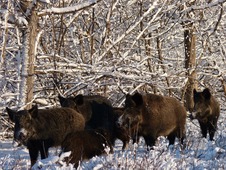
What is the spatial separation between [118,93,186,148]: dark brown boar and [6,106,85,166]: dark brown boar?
1.00 m

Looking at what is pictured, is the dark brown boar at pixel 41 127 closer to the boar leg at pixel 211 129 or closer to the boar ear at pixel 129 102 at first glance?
the boar ear at pixel 129 102

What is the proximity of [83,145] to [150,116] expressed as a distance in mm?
2683

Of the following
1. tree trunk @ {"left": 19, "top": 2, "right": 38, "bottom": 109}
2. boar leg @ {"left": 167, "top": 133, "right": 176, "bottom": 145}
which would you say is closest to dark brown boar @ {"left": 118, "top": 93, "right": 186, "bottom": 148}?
boar leg @ {"left": 167, "top": 133, "right": 176, "bottom": 145}

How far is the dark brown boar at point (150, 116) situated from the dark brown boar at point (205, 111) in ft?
3.43

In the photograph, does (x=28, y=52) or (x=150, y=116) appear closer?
(x=150, y=116)

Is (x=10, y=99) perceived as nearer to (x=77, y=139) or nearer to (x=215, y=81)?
(x=77, y=139)

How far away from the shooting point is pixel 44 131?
998 centimetres

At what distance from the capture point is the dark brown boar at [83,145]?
829cm

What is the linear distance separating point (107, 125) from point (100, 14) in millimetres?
7778

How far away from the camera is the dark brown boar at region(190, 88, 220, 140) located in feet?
40.8

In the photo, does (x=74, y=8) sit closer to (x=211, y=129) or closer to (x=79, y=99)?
(x=79, y=99)

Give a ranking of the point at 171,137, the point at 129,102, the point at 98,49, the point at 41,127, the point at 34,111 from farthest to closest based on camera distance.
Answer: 1. the point at 98,49
2. the point at 171,137
3. the point at 129,102
4. the point at 41,127
5. the point at 34,111

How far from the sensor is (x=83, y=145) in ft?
27.9

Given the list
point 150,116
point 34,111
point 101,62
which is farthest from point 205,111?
point 34,111
